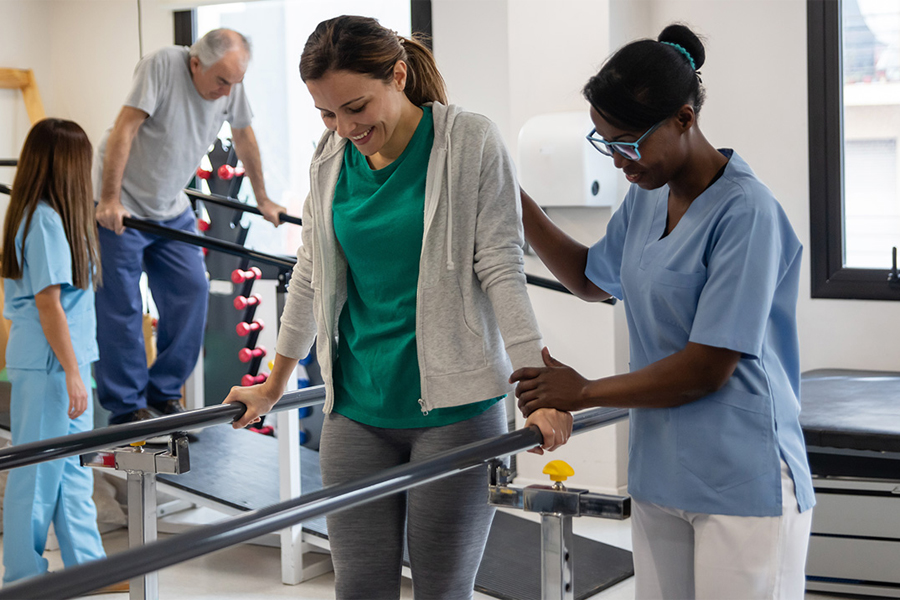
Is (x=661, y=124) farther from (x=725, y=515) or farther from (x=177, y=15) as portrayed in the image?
(x=177, y=15)

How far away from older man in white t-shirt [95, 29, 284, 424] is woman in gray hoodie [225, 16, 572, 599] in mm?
2074

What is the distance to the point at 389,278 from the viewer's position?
150cm

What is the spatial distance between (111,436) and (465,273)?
65 centimetres

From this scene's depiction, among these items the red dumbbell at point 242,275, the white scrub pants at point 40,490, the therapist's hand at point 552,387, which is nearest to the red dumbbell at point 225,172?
the red dumbbell at point 242,275

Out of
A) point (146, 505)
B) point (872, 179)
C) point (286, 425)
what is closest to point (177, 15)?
point (286, 425)

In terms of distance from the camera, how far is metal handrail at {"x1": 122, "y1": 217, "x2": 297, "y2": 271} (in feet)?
10.4

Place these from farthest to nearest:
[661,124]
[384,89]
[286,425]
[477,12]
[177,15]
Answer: [177,15], [477,12], [286,425], [384,89], [661,124]

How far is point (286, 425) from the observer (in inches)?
127

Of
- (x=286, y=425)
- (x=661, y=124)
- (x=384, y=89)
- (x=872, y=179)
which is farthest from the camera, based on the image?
(x=872, y=179)

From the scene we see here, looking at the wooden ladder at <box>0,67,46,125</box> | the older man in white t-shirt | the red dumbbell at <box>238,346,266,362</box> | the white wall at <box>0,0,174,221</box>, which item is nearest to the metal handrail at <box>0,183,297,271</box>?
the older man in white t-shirt

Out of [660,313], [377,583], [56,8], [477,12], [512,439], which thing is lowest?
[377,583]

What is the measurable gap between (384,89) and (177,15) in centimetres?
432

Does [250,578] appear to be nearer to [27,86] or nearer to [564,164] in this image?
[564,164]

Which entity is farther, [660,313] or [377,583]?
[377,583]
